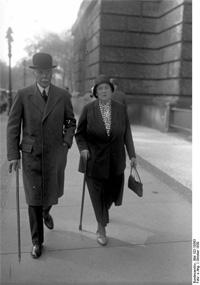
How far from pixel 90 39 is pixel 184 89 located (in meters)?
4.98

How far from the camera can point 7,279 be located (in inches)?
116

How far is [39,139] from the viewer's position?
3369 mm

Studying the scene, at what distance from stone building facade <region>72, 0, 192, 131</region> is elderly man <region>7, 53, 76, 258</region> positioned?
8675 millimetres

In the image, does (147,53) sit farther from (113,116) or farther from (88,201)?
(113,116)

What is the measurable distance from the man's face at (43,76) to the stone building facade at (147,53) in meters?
8.77

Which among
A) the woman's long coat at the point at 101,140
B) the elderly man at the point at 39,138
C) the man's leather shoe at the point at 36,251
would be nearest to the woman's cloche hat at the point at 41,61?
the elderly man at the point at 39,138

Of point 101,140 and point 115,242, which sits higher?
point 101,140

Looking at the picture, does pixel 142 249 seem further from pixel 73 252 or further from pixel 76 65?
pixel 76 65

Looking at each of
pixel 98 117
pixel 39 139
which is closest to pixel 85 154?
pixel 98 117

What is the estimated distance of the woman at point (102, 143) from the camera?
369cm

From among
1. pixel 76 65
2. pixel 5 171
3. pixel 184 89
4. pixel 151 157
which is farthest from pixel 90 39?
pixel 5 171

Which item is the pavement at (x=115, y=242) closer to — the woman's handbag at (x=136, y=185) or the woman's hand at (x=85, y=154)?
the woman's handbag at (x=136, y=185)

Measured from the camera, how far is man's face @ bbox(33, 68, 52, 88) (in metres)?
3.35

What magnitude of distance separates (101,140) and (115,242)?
115cm
